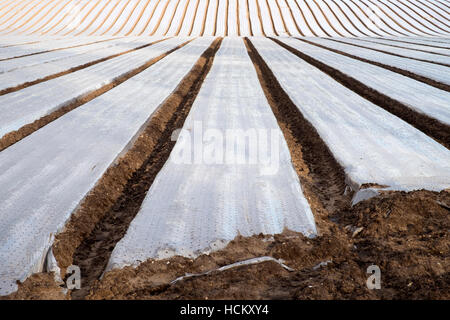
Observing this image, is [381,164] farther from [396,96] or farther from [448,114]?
[396,96]

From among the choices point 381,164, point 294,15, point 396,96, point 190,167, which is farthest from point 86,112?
point 294,15

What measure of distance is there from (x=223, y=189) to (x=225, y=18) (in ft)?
61.3

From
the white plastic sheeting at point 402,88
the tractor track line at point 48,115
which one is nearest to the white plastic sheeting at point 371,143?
the white plastic sheeting at point 402,88

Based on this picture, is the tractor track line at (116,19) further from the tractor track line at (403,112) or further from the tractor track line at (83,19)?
the tractor track line at (403,112)

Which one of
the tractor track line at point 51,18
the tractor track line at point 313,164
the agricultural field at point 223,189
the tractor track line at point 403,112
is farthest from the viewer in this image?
the tractor track line at point 51,18

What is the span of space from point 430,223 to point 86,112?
11.5 feet

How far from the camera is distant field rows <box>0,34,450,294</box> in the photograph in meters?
2.01

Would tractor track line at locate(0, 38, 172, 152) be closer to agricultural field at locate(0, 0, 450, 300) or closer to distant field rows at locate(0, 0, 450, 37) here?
agricultural field at locate(0, 0, 450, 300)

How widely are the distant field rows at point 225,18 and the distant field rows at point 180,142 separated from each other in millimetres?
11906

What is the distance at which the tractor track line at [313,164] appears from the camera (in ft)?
8.11

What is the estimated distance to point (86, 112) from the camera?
4.01 m

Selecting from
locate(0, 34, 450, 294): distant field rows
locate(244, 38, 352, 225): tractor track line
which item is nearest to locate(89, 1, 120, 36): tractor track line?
locate(0, 34, 450, 294): distant field rows

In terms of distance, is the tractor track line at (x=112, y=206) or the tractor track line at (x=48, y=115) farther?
the tractor track line at (x=48, y=115)

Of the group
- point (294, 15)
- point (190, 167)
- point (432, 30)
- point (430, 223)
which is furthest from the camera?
point (294, 15)
